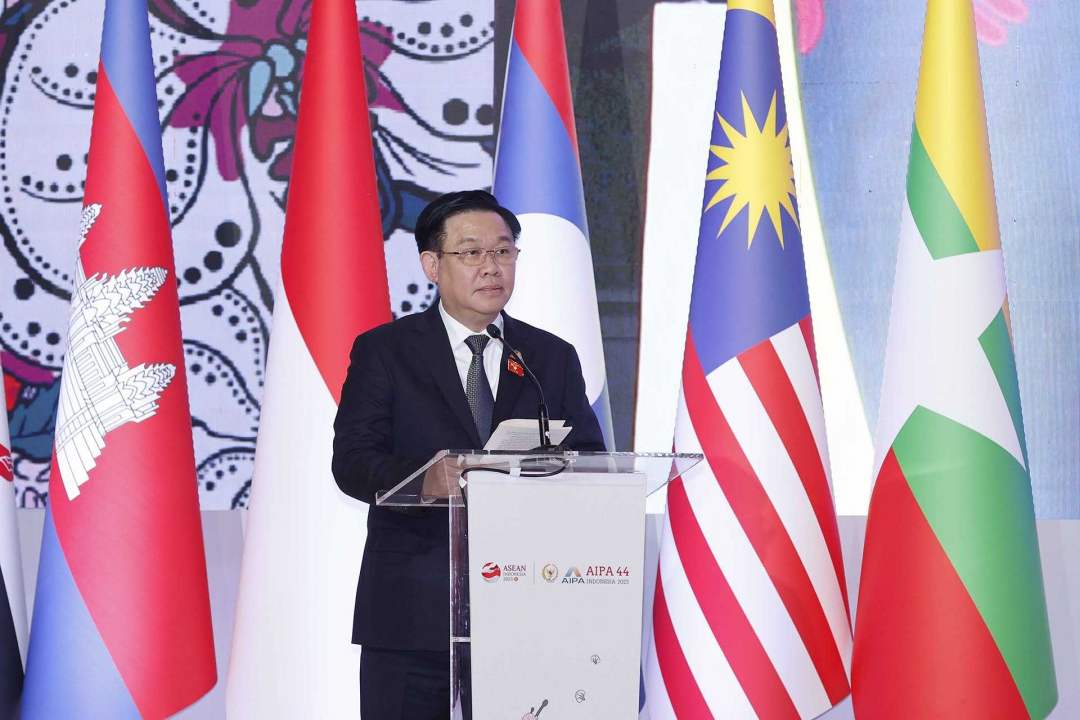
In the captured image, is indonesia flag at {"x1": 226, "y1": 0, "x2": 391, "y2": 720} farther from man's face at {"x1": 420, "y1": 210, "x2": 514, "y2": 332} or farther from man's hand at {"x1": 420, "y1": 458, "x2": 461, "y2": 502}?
man's hand at {"x1": 420, "y1": 458, "x2": 461, "y2": 502}

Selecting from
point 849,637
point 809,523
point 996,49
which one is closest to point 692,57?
point 996,49

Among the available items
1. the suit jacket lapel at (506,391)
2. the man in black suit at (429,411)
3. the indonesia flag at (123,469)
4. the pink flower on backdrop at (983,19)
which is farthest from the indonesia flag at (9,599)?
the pink flower on backdrop at (983,19)

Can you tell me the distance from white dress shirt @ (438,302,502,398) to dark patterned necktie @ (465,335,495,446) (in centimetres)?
2

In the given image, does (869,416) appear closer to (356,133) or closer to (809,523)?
(809,523)

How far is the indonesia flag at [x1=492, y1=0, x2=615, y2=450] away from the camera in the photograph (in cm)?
296

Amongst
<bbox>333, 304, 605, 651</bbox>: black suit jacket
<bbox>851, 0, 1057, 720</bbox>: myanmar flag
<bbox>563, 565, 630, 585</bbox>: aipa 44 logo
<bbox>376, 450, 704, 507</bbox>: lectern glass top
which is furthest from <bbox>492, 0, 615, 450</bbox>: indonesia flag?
<bbox>563, 565, 630, 585</bbox>: aipa 44 logo

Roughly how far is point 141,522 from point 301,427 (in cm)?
45

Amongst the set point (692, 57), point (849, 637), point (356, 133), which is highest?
point (692, 57)

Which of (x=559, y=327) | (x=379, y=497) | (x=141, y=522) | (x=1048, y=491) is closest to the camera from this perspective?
(x=379, y=497)

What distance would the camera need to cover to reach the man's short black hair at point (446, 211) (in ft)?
6.70

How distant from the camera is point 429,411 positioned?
1945mm

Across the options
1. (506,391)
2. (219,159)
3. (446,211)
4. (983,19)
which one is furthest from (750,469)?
(219,159)

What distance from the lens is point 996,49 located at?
3.53 m

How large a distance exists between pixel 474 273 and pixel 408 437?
319 mm
